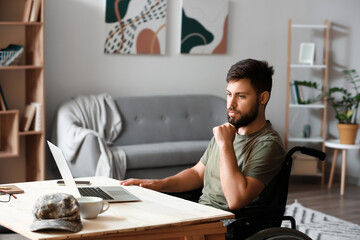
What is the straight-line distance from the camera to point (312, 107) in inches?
242

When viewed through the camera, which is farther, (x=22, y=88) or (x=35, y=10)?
(x=22, y=88)

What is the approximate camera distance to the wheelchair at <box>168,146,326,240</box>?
6.78 ft

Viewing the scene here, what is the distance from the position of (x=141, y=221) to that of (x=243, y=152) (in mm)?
716

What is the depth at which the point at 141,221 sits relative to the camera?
6.08ft

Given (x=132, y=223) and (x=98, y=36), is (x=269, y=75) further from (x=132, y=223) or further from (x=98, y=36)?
(x=98, y=36)

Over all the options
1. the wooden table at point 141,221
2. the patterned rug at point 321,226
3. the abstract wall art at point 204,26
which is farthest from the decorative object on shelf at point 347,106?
the wooden table at point 141,221

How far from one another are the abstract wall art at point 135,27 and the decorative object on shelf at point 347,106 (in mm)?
1757

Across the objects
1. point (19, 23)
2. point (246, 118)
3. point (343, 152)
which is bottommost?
point (343, 152)

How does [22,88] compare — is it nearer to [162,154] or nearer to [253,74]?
[162,154]

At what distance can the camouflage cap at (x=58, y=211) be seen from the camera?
173 centimetres

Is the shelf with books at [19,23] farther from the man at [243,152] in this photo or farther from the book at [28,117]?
the man at [243,152]

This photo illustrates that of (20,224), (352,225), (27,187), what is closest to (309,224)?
(352,225)

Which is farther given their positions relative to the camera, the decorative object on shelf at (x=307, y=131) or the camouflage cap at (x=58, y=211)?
the decorative object on shelf at (x=307, y=131)

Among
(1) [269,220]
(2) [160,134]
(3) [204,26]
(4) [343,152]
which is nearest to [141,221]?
(1) [269,220]
